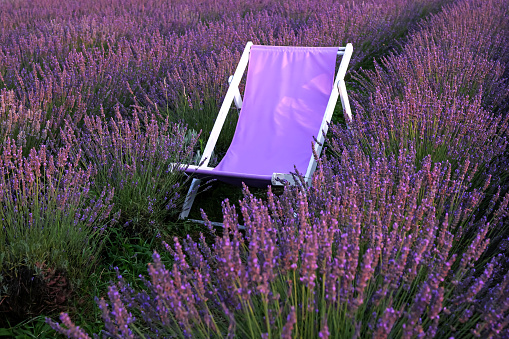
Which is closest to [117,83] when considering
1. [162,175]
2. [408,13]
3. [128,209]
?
[162,175]

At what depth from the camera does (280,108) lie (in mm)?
3309

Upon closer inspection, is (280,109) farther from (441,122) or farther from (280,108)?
(441,122)

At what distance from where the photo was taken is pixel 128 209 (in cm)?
254

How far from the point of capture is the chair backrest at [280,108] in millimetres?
3055

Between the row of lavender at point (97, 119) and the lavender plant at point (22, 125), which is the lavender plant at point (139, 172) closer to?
the row of lavender at point (97, 119)

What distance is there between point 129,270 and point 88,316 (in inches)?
13.3

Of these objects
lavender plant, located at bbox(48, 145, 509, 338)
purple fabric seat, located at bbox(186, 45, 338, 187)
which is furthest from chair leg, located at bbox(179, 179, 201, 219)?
lavender plant, located at bbox(48, 145, 509, 338)

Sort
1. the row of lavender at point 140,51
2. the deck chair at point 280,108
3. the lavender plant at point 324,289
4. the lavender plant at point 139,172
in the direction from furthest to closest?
the row of lavender at point 140,51 < the deck chair at point 280,108 < the lavender plant at point 139,172 < the lavender plant at point 324,289

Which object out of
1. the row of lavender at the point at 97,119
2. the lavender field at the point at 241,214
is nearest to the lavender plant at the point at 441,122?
the lavender field at the point at 241,214

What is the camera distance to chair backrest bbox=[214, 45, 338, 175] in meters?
3.05

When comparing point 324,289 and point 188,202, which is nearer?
point 324,289

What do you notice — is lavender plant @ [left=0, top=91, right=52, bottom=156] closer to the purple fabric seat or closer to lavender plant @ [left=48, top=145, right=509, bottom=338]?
the purple fabric seat

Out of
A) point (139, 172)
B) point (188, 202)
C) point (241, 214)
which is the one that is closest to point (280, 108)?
point (241, 214)

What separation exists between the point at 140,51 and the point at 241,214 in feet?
6.00
